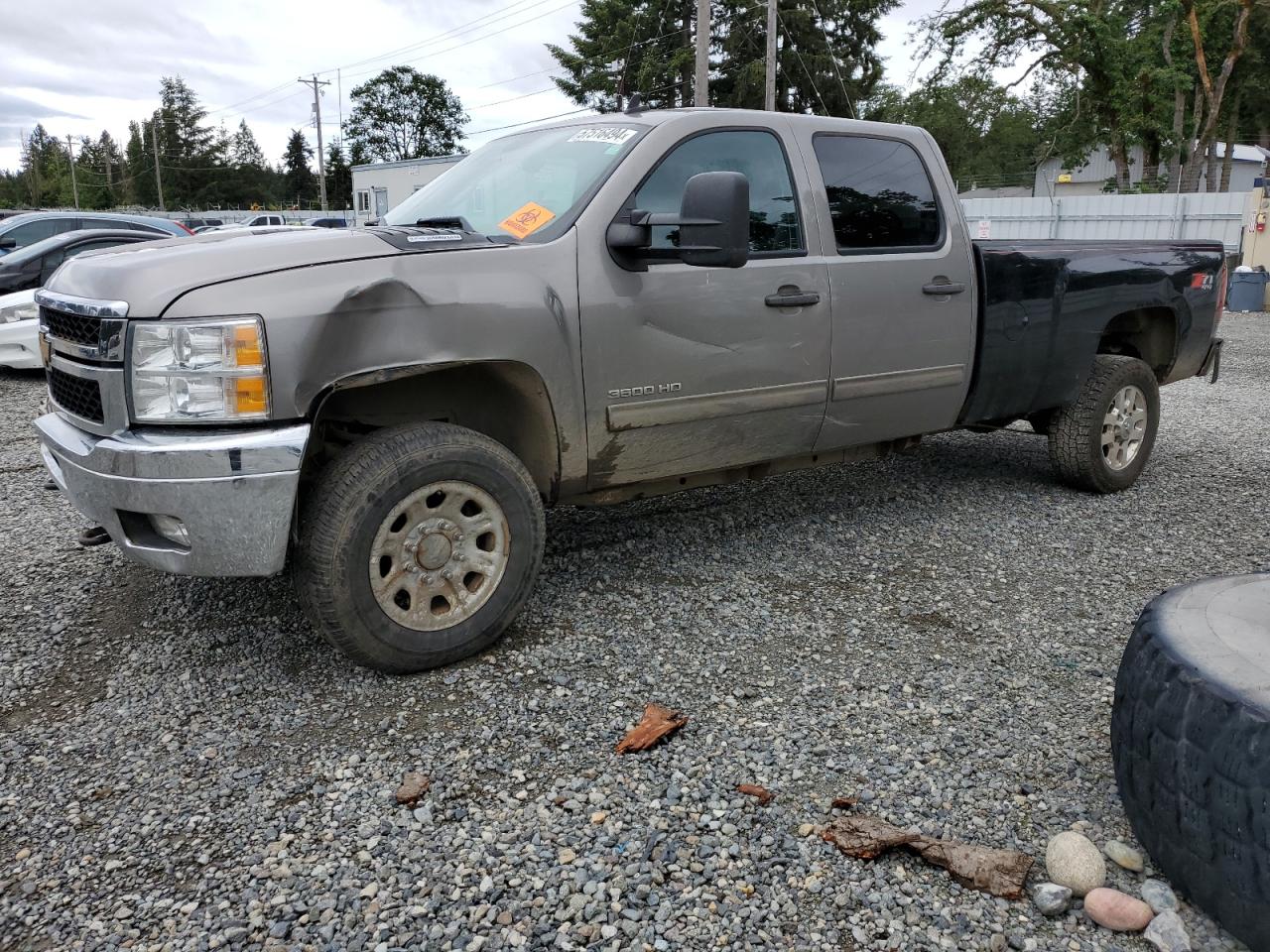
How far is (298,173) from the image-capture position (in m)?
108

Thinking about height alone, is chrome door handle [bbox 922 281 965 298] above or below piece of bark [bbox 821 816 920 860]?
above

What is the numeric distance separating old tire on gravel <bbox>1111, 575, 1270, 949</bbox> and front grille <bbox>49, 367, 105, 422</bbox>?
2923mm

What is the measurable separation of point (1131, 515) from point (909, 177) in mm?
2167

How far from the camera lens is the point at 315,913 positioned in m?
2.22

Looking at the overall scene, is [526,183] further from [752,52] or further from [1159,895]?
[752,52]

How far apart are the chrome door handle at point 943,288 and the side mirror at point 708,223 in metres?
1.43

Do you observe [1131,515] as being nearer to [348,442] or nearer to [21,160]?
[348,442]

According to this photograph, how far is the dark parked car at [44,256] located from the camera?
1003 cm

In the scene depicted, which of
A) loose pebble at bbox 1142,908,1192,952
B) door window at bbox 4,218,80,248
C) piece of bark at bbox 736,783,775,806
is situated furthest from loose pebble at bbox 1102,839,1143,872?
door window at bbox 4,218,80,248

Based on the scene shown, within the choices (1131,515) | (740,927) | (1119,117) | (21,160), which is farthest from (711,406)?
(21,160)

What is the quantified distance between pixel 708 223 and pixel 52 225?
13084 millimetres

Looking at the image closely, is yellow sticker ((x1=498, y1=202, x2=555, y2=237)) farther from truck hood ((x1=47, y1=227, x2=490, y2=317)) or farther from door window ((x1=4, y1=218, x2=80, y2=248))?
→ door window ((x1=4, y1=218, x2=80, y2=248))

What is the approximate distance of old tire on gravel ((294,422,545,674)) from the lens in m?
3.07

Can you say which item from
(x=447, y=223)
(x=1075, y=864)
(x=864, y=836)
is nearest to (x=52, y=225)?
(x=447, y=223)
